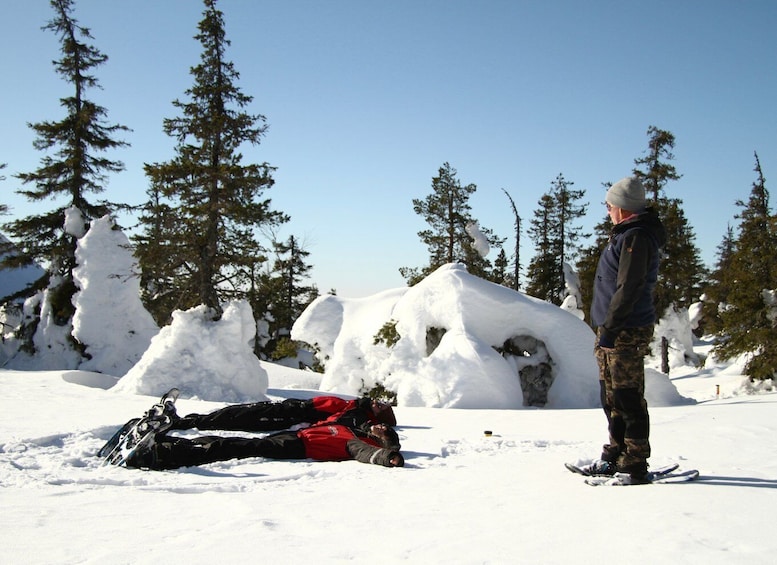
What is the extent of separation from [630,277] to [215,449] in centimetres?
345

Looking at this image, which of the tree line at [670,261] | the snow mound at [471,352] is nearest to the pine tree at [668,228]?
the tree line at [670,261]

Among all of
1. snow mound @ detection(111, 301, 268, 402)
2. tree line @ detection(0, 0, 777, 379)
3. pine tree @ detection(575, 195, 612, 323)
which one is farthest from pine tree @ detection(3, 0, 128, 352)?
pine tree @ detection(575, 195, 612, 323)

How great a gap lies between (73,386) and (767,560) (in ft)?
35.2

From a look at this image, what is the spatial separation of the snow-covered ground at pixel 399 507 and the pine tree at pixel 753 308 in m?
14.0

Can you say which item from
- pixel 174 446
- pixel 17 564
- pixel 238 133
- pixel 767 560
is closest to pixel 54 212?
pixel 238 133

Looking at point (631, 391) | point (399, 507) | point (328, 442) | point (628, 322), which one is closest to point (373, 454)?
point (328, 442)

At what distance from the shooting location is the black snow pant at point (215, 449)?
4125 millimetres

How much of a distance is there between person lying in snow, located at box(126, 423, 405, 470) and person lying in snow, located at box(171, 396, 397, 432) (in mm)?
684

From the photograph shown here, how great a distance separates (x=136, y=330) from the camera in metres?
19.3

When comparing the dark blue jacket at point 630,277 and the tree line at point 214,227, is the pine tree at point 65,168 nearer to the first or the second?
the tree line at point 214,227

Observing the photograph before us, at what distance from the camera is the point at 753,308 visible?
17.8 m

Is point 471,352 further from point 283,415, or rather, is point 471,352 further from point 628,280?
point 628,280

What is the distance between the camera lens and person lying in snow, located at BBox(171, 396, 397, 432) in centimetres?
562

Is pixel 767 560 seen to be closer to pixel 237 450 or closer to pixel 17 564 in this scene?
pixel 17 564
